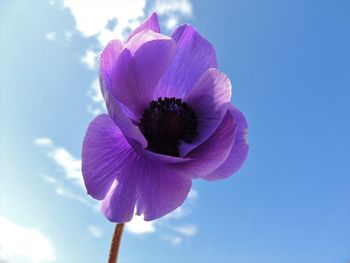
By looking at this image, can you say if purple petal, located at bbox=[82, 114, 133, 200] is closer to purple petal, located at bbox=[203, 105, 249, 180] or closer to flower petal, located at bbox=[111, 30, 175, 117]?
flower petal, located at bbox=[111, 30, 175, 117]

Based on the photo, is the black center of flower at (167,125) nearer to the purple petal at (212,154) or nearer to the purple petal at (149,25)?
the purple petal at (212,154)

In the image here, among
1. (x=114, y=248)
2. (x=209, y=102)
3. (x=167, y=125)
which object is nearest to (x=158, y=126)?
(x=167, y=125)

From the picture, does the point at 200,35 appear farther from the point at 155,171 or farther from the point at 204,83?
the point at 155,171

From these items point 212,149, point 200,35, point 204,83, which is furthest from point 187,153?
point 200,35

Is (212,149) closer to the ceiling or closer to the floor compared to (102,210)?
closer to the ceiling

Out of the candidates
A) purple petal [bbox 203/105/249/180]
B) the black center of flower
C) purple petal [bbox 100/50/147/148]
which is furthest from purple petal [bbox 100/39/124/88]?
purple petal [bbox 203/105/249/180]
